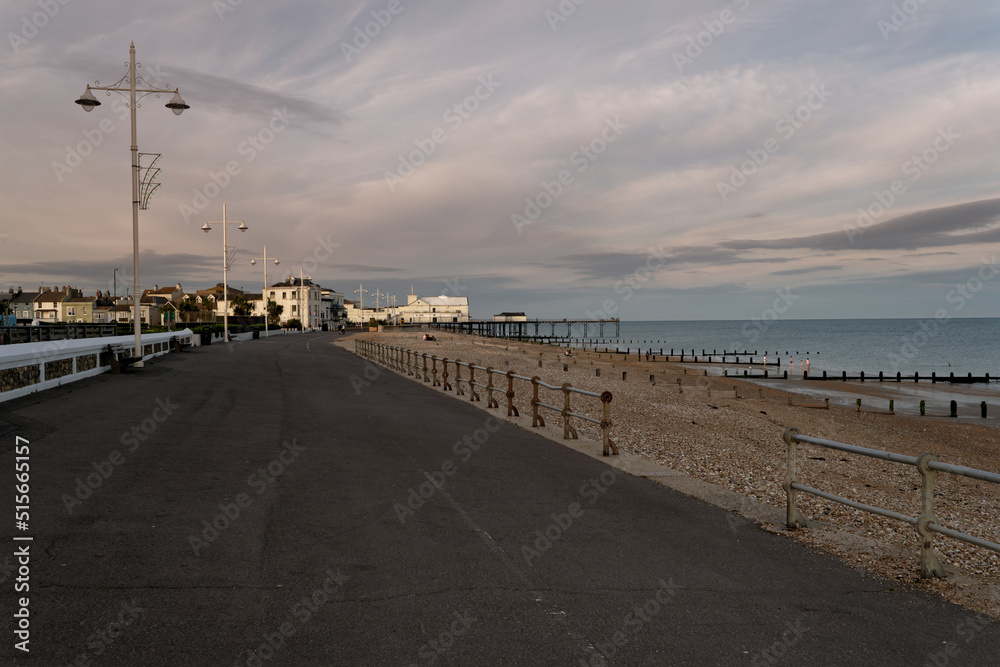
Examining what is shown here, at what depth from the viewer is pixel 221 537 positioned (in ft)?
19.2

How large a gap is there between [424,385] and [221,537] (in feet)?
57.3

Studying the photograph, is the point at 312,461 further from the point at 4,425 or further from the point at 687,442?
the point at 687,442

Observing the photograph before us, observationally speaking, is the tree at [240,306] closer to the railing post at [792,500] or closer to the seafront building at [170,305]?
the seafront building at [170,305]

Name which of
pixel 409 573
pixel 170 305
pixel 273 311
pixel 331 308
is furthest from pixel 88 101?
pixel 331 308

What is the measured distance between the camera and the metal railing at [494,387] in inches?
423

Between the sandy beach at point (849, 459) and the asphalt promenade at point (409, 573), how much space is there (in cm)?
73

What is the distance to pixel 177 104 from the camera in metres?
22.2

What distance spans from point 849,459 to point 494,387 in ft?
33.6

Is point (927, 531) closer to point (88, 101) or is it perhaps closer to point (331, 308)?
point (88, 101)

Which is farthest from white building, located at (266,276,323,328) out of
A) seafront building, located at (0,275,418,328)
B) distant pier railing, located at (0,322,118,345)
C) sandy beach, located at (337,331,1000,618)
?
sandy beach, located at (337,331,1000,618)

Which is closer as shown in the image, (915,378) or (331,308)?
(915,378)

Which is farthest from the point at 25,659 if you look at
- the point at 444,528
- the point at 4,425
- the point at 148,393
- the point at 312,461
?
the point at 148,393

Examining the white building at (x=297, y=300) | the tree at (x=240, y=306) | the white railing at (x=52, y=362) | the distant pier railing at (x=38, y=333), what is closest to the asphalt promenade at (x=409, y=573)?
the white railing at (x=52, y=362)

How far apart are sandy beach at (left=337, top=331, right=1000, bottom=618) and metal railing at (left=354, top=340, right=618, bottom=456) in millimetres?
1770
